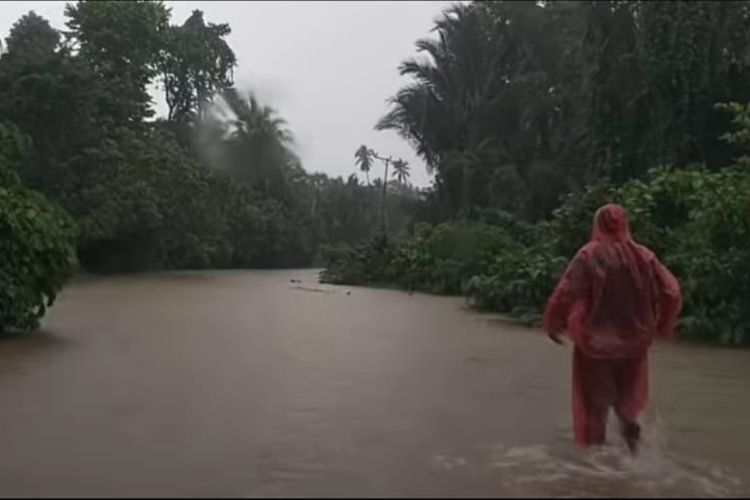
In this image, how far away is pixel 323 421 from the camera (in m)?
8.38

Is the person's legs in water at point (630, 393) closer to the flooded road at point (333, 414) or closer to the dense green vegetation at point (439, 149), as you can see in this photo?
the flooded road at point (333, 414)

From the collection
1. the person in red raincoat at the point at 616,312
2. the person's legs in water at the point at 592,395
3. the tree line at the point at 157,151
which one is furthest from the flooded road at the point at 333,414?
the tree line at the point at 157,151

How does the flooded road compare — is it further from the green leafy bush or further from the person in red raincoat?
the green leafy bush

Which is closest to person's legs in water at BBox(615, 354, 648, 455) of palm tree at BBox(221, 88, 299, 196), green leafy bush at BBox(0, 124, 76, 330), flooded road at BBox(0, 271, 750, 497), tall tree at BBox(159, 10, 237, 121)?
flooded road at BBox(0, 271, 750, 497)

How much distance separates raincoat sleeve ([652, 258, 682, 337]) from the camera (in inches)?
237

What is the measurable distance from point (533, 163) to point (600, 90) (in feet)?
28.0

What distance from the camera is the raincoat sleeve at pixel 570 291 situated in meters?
6.05

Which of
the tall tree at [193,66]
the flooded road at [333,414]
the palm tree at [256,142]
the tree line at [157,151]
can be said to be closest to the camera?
the flooded road at [333,414]

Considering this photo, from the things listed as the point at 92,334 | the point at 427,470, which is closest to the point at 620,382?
the point at 427,470

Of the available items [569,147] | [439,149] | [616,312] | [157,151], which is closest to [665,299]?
[616,312]

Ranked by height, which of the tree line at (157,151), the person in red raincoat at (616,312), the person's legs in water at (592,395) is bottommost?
the person's legs in water at (592,395)

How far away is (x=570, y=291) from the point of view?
20.0ft

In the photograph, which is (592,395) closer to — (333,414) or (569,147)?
(333,414)

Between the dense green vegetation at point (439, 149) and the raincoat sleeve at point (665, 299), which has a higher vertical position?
the dense green vegetation at point (439, 149)
